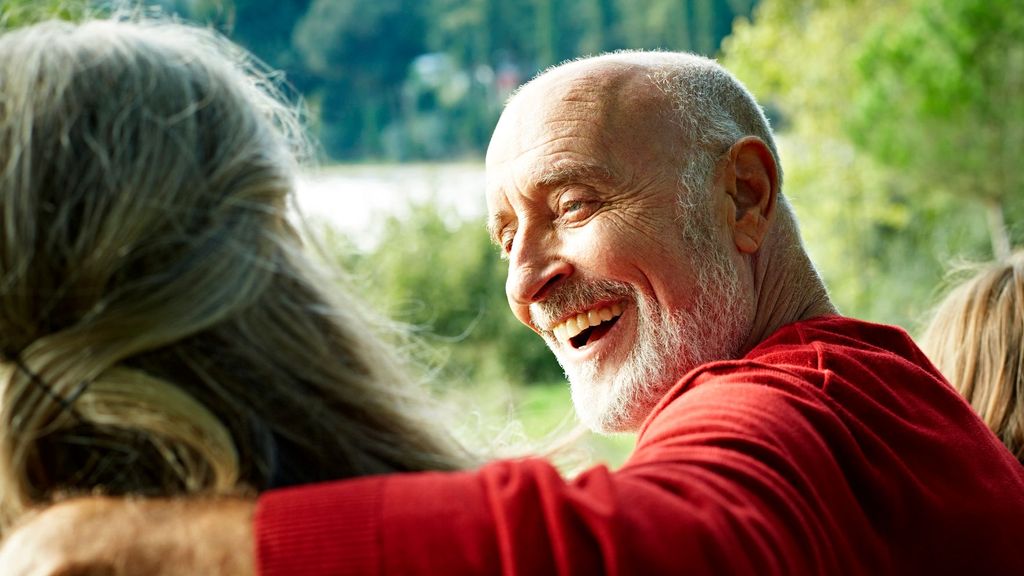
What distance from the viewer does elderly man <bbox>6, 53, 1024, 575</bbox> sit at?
797mm

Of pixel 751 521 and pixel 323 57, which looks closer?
pixel 751 521

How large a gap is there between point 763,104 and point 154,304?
952cm

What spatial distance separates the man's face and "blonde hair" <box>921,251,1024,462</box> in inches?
21.8

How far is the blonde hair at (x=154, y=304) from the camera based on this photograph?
83 centimetres

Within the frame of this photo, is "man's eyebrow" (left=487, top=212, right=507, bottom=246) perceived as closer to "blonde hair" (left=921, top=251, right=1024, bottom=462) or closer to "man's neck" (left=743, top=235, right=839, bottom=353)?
"man's neck" (left=743, top=235, right=839, bottom=353)

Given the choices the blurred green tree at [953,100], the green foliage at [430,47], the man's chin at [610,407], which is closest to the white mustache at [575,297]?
the man's chin at [610,407]

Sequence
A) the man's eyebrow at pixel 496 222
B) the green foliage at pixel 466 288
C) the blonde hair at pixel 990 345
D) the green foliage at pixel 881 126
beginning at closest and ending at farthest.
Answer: the man's eyebrow at pixel 496 222 < the blonde hair at pixel 990 345 < the green foliage at pixel 881 126 < the green foliage at pixel 466 288

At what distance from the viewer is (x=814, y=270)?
1701 millimetres

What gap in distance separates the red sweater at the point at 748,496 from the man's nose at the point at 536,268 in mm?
355

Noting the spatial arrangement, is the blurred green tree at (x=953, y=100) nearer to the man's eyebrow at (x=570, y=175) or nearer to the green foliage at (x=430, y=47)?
the green foliage at (x=430, y=47)

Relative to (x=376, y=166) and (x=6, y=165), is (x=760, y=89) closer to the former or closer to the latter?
(x=376, y=166)

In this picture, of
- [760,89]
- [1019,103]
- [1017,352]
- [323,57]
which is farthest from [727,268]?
[760,89]

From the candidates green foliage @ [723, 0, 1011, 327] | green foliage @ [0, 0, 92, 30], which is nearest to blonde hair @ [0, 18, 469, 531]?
green foliage @ [0, 0, 92, 30]

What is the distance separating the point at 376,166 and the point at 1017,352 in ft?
19.7
